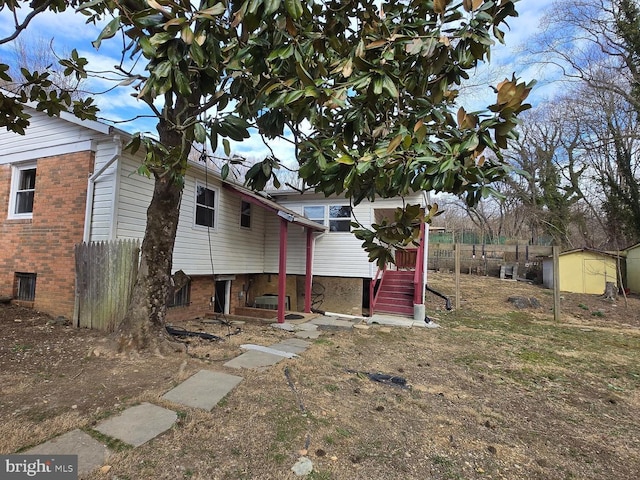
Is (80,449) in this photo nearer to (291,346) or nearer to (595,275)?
(291,346)

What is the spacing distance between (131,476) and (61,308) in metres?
5.45

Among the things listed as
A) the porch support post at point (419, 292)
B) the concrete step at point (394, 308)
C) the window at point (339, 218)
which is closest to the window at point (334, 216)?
the window at point (339, 218)

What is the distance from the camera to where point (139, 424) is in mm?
2930

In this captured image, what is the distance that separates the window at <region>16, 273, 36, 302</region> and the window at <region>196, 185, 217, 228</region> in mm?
3429

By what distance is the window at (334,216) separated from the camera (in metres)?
10.6

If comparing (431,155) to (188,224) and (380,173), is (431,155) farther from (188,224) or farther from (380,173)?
(188,224)

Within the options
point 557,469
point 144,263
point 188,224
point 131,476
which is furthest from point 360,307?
point 131,476

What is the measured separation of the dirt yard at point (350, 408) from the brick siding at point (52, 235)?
0.55 meters

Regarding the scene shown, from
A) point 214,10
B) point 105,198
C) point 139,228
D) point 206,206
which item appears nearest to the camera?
point 214,10

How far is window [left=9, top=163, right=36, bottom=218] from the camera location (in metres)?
7.16

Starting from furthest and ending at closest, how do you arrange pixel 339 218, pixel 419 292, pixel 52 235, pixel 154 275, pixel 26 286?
pixel 339 218, pixel 419 292, pixel 26 286, pixel 52 235, pixel 154 275

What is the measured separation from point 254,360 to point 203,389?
1280 mm

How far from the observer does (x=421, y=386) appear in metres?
4.52

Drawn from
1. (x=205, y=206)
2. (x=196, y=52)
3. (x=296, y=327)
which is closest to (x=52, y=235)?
(x=205, y=206)
